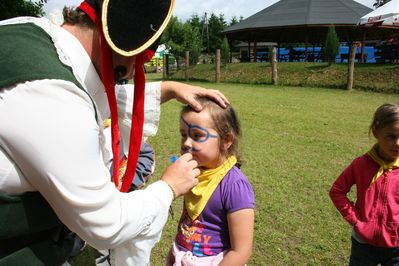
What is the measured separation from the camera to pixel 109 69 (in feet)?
5.17

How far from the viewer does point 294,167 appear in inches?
218

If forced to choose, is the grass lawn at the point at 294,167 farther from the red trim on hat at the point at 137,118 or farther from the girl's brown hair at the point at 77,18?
the girl's brown hair at the point at 77,18

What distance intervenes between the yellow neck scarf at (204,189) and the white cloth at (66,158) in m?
0.44

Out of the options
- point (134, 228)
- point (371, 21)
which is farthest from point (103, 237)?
point (371, 21)

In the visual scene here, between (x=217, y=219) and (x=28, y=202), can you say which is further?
(x=217, y=219)

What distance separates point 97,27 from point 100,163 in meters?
0.54

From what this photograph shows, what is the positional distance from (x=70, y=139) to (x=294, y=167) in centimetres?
463

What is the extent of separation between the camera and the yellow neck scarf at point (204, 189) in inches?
79.4

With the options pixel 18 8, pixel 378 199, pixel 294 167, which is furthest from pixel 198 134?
pixel 18 8

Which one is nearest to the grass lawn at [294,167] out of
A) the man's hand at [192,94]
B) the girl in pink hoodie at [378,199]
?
the girl in pink hoodie at [378,199]

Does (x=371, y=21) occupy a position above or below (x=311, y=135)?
above

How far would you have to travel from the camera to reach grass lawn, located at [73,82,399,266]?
137 inches

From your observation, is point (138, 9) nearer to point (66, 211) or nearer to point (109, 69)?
point (109, 69)

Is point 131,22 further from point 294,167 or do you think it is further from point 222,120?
point 294,167
